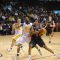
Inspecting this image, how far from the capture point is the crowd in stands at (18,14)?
67.4 feet

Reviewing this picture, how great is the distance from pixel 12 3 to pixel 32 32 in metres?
16.6

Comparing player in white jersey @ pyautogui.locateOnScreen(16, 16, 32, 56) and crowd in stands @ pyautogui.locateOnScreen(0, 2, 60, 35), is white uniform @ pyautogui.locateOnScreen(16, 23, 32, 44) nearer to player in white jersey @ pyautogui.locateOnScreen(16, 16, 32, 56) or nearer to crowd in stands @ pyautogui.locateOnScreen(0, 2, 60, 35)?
player in white jersey @ pyautogui.locateOnScreen(16, 16, 32, 56)

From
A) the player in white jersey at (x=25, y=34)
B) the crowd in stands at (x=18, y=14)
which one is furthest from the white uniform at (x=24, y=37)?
the crowd in stands at (x=18, y=14)

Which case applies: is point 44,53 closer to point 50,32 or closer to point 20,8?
point 50,32

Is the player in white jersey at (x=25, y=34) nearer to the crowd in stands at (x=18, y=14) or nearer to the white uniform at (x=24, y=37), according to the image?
the white uniform at (x=24, y=37)

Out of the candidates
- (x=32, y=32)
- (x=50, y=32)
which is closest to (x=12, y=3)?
(x=50, y=32)

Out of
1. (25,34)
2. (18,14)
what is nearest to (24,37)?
(25,34)

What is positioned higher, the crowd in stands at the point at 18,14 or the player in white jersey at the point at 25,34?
the crowd in stands at the point at 18,14

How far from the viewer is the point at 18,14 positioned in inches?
944

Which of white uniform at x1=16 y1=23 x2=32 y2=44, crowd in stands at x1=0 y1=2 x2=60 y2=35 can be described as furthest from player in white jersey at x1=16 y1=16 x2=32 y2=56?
crowd in stands at x1=0 y1=2 x2=60 y2=35

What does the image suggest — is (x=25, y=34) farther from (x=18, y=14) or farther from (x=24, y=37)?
(x=18, y=14)

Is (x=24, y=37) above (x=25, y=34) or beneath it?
beneath

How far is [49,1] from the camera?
89.5 ft

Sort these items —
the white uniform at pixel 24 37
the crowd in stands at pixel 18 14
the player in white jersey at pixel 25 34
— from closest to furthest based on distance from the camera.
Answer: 1. the player in white jersey at pixel 25 34
2. the white uniform at pixel 24 37
3. the crowd in stands at pixel 18 14
